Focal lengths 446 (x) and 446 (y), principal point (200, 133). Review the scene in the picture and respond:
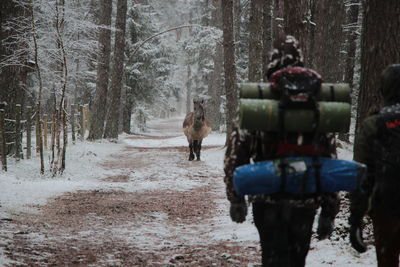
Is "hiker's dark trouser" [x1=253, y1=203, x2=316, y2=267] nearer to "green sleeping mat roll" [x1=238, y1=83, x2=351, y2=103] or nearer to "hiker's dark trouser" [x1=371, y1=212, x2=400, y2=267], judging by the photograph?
"hiker's dark trouser" [x1=371, y1=212, x2=400, y2=267]

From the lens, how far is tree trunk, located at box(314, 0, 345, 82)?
55.8ft

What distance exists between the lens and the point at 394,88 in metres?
3.38

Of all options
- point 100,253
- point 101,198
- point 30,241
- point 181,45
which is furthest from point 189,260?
point 181,45

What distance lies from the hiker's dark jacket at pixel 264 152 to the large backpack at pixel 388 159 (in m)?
0.36

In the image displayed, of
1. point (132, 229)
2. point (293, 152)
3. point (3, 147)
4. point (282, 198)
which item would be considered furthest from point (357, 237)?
point (3, 147)

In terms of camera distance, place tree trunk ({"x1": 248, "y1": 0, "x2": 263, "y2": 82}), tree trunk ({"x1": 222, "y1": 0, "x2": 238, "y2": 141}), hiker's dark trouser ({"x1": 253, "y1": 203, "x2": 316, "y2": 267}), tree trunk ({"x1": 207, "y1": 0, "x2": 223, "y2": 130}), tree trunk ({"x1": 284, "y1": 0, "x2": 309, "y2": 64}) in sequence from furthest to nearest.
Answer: tree trunk ({"x1": 207, "y1": 0, "x2": 223, "y2": 130})
tree trunk ({"x1": 222, "y1": 0, "x2": 238, "y2": 141})
tree trunk ({"x1": 248, "y1": 0, "x2": 263, "y2": 82})
tree trunk ({"x1": 284, "y1": 0, "x2": 309, "y2": 64})
hiker's dark trouser ({"x1": 253, "y1": 203, "x2": 316, "y2": 267})

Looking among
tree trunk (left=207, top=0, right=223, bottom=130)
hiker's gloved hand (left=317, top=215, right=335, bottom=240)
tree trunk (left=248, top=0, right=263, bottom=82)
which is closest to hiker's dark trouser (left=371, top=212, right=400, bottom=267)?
hiker's gloved hand (left=317, top=215, right=335, bottom=240)

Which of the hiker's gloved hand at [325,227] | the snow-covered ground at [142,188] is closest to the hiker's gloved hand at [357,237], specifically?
the hiker's gloved hand at [325,227]

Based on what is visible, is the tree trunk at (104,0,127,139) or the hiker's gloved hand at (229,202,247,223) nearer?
the hiker's gloved hand at (229,202,247,223)

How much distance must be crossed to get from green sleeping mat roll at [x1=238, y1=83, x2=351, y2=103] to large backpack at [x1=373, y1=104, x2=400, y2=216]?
1.06 ft

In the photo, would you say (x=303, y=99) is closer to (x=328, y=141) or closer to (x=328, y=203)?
(x=328, y=141)

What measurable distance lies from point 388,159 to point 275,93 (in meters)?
0.98

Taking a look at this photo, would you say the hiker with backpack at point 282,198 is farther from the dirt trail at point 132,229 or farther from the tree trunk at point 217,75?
the tree trunk at point 217,75

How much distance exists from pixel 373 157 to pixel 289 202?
814mm
